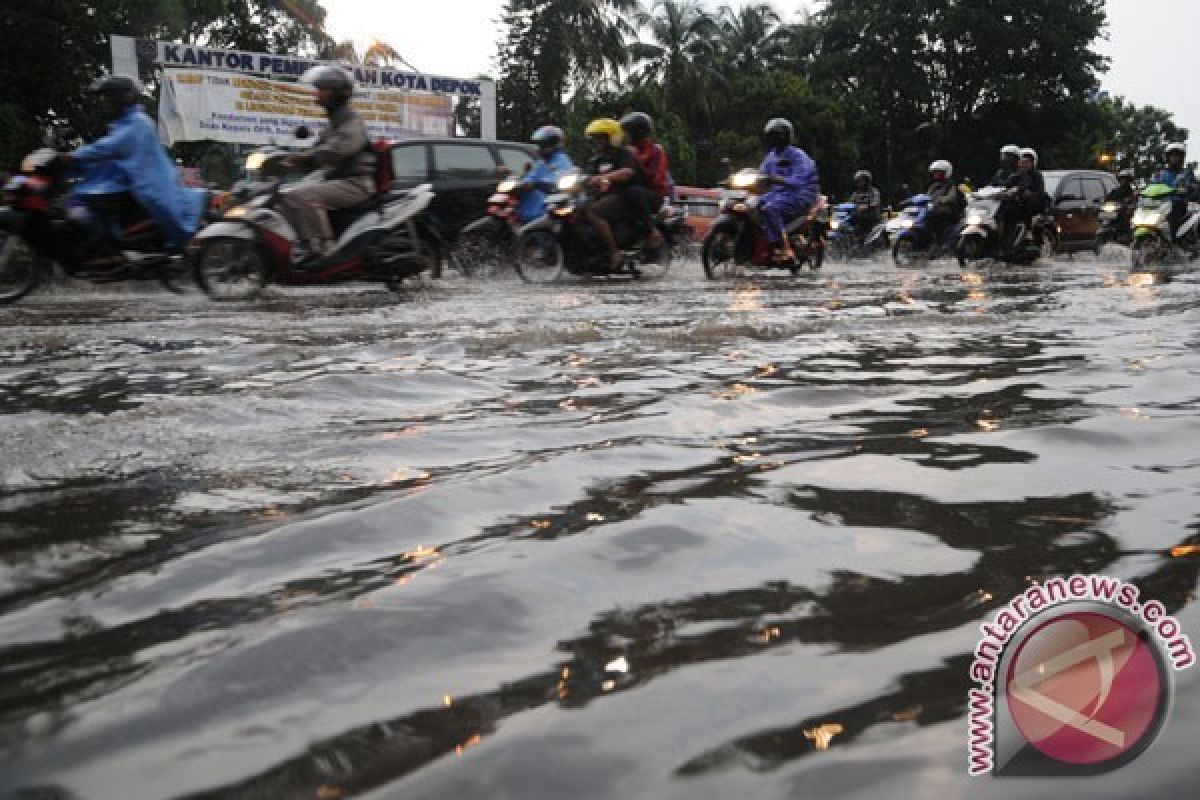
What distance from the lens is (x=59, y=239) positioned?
747 centimetres

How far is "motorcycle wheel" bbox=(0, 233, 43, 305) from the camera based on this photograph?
23.7ft

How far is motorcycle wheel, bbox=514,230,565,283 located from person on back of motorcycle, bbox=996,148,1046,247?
6.34 meters

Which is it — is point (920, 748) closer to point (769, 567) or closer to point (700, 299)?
point (769, 567)

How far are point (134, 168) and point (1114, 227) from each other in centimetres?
1408

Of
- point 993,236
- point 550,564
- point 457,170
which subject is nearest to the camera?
point 550,564

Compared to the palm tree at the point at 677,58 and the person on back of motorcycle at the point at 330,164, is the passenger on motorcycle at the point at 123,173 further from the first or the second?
the palm tree at the point at 677,58

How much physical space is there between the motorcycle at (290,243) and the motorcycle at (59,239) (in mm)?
577

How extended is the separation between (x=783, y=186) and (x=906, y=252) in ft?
13.6

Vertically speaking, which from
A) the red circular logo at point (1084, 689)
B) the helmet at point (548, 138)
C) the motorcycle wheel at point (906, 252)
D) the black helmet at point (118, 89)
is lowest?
the motorcycle wheel at point (906, 252)

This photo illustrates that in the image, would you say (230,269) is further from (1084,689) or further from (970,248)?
(970,248)

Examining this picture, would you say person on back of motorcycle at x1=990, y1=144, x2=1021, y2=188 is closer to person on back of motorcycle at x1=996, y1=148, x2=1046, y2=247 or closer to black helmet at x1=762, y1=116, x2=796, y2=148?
person on back of motorcycle at x1=996, y1=148, x2=1046, y2=247

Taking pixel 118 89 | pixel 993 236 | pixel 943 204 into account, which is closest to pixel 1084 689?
pixel 118 89

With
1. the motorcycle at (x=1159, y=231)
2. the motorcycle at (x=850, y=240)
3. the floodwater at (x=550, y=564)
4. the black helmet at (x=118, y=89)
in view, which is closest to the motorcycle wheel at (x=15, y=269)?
the black helmet at (x=118, y=89)

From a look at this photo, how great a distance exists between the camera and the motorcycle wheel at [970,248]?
13062 mm
